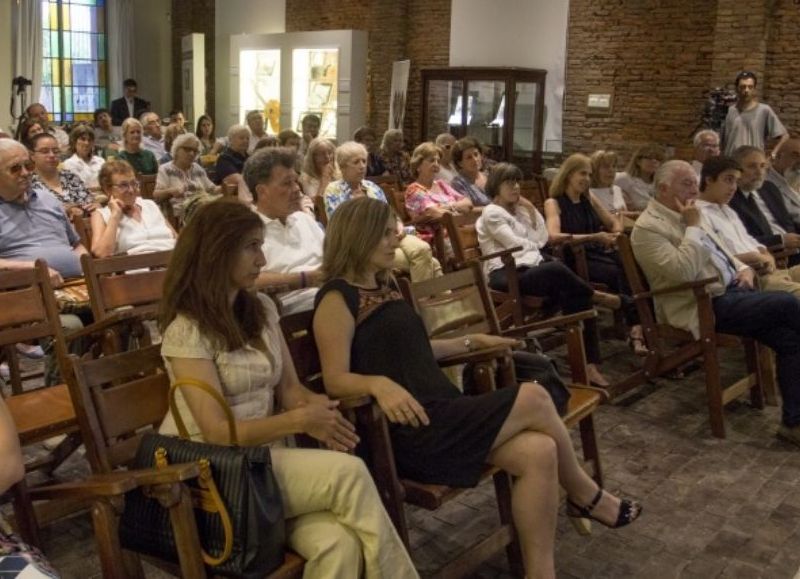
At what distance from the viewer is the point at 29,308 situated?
305 cm

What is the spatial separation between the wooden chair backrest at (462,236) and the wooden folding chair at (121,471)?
2.68m

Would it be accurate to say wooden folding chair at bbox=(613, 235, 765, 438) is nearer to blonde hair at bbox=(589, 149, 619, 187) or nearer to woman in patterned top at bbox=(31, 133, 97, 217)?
blonde hair at bbox=(589, 149, 619, 187)

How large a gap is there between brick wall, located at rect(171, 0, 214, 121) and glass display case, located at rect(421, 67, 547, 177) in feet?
19.7

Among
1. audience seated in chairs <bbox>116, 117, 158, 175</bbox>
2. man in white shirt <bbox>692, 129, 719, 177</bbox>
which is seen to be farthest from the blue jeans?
audience seated in chairs <bbox>116, 117, 158, 175</bbox>

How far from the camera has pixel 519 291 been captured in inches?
195

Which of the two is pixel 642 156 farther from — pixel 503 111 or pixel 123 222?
pixel 503 111

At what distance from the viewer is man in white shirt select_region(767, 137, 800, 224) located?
252 inches

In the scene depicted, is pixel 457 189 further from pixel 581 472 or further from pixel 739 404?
pixel 581 472

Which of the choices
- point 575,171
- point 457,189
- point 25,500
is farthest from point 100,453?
point 457,189

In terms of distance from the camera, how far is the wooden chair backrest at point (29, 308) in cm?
300

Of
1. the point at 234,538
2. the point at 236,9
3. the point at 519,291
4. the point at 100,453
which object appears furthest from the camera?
the point at 236,9

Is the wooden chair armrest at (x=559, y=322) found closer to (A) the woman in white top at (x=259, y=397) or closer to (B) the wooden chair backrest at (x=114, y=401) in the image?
(A) the woman in white top at (x=259, y=397)

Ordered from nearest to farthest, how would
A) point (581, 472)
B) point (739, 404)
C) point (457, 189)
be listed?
point (581, 472) → point (739, 404) → point (457, 189)

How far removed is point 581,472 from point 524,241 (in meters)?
2.52
